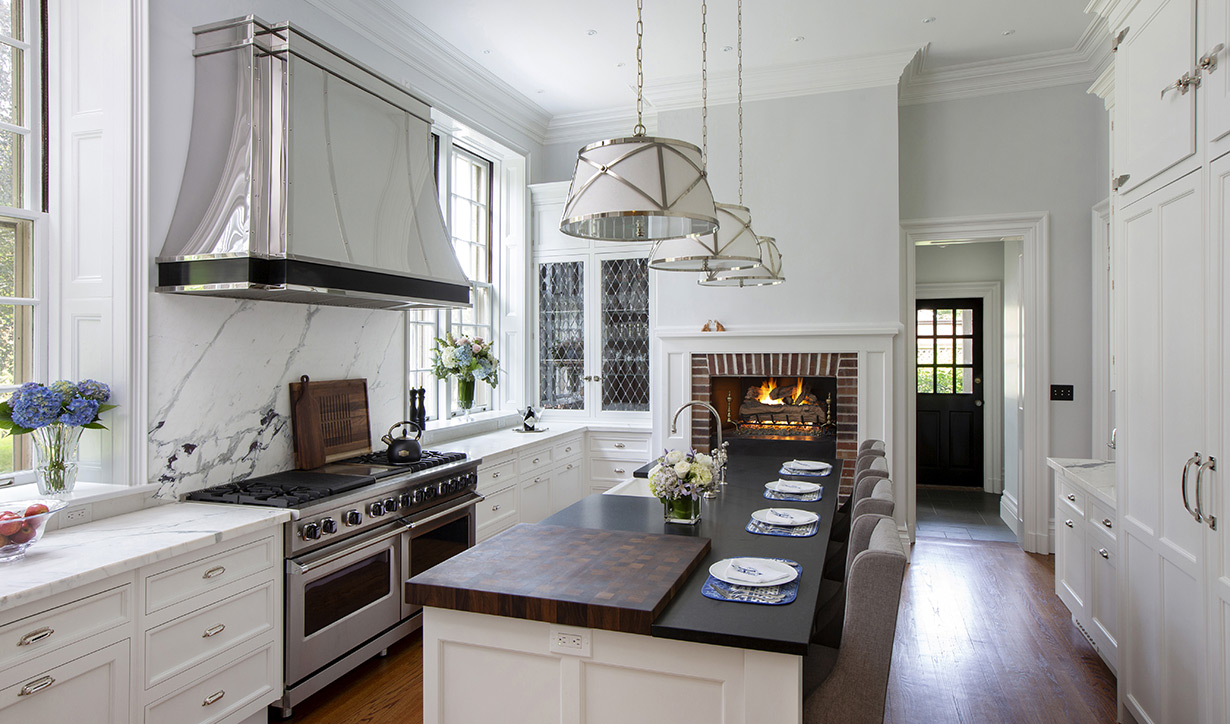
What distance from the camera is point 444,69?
15.4 feet

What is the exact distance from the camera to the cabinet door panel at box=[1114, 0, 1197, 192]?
85.7 inches

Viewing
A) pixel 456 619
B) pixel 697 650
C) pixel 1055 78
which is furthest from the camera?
pixel 1055 78

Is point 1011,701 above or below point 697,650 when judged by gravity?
below

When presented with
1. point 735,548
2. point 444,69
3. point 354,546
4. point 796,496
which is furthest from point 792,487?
point 444,69

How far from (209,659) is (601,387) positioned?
3.75m

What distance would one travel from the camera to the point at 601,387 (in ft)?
19.3

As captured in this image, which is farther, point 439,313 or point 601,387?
point 601,387

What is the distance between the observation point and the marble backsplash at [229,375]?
110 inches

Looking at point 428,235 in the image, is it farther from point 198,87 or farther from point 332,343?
point 198,87

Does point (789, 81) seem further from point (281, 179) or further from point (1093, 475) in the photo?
point (281, 179)

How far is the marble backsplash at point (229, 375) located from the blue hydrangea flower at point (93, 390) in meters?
0.16

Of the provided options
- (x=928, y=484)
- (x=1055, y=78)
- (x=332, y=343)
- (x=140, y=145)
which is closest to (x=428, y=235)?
(x=332, y=343)

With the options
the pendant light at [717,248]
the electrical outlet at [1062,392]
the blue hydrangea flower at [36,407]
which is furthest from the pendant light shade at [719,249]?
the electrical outlet at [1062,392]

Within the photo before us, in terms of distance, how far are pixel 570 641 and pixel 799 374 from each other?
3.64 m
